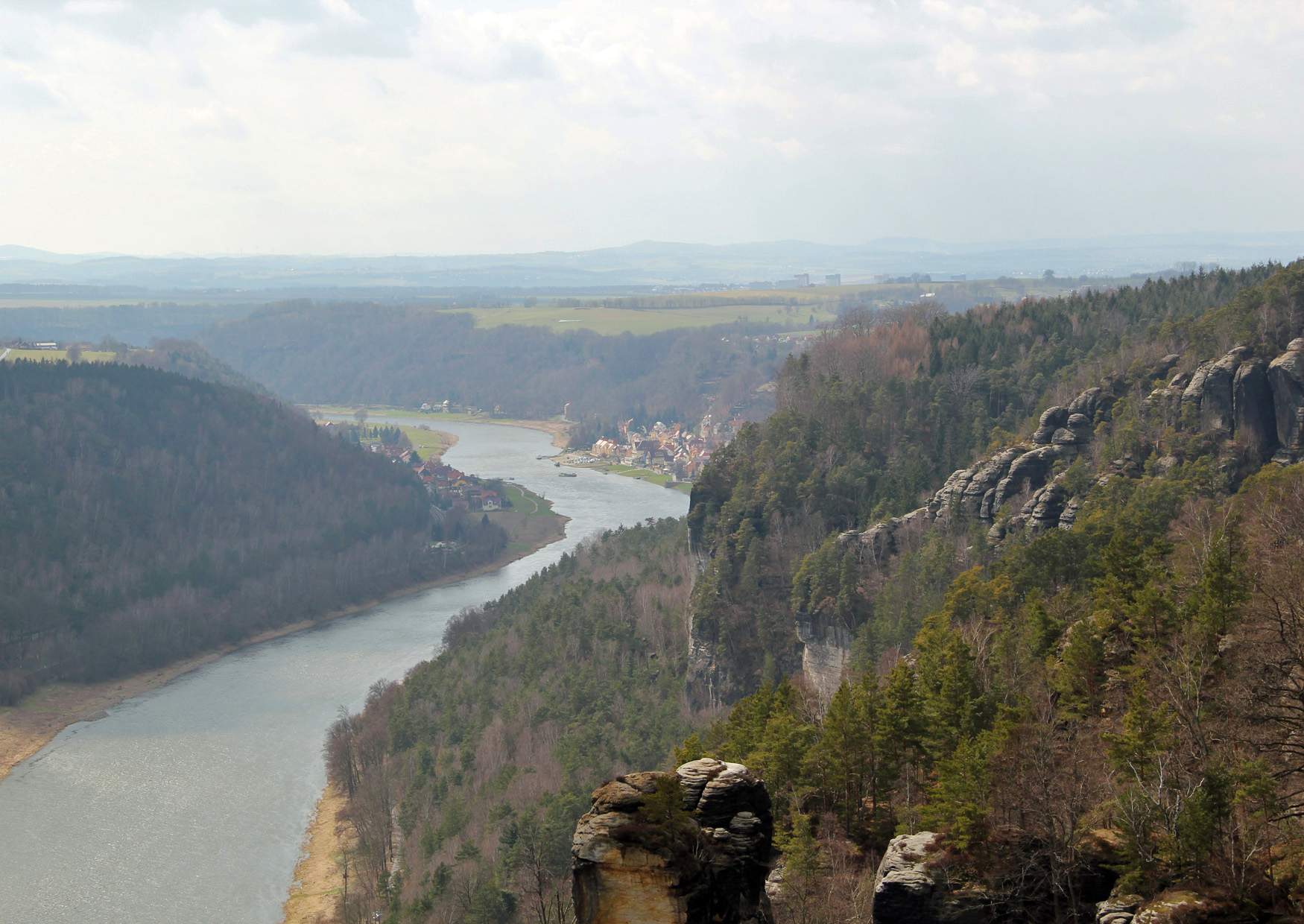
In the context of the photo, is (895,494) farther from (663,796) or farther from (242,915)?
(663,796)

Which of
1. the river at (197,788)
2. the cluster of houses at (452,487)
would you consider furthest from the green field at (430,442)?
the river at (197,788)

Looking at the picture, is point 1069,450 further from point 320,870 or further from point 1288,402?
point 320,870

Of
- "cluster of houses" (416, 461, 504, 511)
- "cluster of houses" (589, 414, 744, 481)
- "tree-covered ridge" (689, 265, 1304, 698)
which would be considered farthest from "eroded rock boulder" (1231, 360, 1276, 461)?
"cluster of houses" (589, 414, 744, 481)

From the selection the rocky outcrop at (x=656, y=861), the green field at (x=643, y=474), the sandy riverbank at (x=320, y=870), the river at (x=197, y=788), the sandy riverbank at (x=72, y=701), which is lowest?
the sandy riverbank at (x=72, y=701)

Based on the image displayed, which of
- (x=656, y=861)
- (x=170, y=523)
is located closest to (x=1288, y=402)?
(x=656, y=861)

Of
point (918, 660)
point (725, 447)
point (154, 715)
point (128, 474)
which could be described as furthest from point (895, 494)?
point (128, 474)

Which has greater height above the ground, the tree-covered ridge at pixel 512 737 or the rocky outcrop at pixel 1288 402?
the rocky outcrop at pixel 1288 402

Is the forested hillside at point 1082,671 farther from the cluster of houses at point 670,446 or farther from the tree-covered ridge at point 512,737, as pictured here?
the cluster of houses at point 670,446
